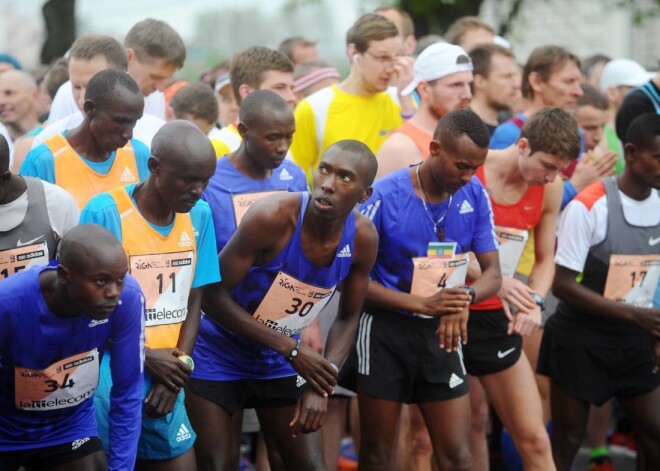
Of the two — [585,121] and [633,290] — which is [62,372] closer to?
[633,290]

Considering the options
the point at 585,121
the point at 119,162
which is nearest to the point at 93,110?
the point at 119,162

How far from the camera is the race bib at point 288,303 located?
18.0 ft

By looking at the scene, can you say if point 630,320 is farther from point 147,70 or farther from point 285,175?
point 147,70

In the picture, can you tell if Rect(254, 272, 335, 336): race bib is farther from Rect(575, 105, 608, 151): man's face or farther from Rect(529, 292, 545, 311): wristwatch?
Rect(575, 105, 608, 151): man's face

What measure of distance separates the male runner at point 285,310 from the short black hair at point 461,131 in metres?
0.72

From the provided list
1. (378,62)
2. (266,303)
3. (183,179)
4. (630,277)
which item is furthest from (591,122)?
(183,179)

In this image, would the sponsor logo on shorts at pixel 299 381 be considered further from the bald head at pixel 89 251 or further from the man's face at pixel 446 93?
the man's face at pixel 446 93

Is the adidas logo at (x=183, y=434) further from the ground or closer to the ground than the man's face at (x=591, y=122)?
closer to the ground

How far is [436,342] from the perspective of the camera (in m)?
6.21

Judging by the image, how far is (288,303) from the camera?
552 centimetres

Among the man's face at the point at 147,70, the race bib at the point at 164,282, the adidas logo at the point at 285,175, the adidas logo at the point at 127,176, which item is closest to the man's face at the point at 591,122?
the adidas logo at the point at 285,175

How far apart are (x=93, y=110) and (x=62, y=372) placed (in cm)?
151

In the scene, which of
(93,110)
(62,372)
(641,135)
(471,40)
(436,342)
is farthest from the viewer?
(471,40)

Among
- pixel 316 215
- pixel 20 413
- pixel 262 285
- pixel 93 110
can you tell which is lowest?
pixel 20 413
